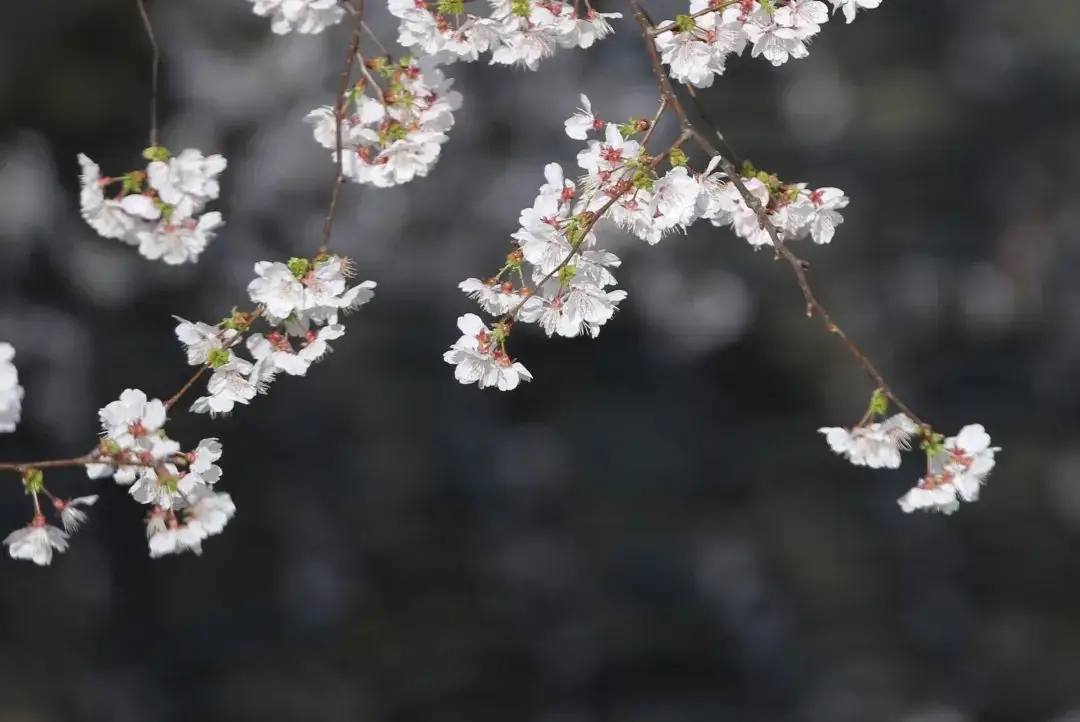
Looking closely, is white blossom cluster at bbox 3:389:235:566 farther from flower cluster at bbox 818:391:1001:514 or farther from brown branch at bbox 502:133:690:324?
flower cluster at bbox 818:391:1001:514

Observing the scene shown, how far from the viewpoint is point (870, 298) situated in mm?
3232

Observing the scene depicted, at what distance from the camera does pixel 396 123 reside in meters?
1.13

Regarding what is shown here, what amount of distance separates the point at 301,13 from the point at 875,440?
2.41 feet

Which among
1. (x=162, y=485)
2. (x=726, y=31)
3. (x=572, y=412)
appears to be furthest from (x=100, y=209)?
(x=572, y=412)

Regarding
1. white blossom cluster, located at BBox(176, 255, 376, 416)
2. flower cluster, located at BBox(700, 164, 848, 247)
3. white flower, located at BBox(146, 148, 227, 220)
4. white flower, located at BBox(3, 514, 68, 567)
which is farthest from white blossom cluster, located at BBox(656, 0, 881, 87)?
white flower, located at BBox(3, 514, 68, 567)

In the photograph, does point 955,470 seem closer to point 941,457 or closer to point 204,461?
point 941,457

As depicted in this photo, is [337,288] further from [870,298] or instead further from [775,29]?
[870,298]

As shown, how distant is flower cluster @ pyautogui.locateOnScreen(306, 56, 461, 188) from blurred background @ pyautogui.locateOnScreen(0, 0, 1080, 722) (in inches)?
67.1

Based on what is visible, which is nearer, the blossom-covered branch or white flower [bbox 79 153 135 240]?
the blossom-covered branch

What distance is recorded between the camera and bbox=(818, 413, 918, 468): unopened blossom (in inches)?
42.8

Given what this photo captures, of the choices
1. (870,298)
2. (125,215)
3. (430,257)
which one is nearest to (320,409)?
(430,257)

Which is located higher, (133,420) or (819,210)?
(819,210)

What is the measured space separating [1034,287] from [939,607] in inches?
39.5

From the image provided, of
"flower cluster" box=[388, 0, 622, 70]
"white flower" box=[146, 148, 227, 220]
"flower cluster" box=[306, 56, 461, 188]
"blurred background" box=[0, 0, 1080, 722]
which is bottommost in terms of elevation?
"blurred background" box=[0, 0, 1080, 722]
